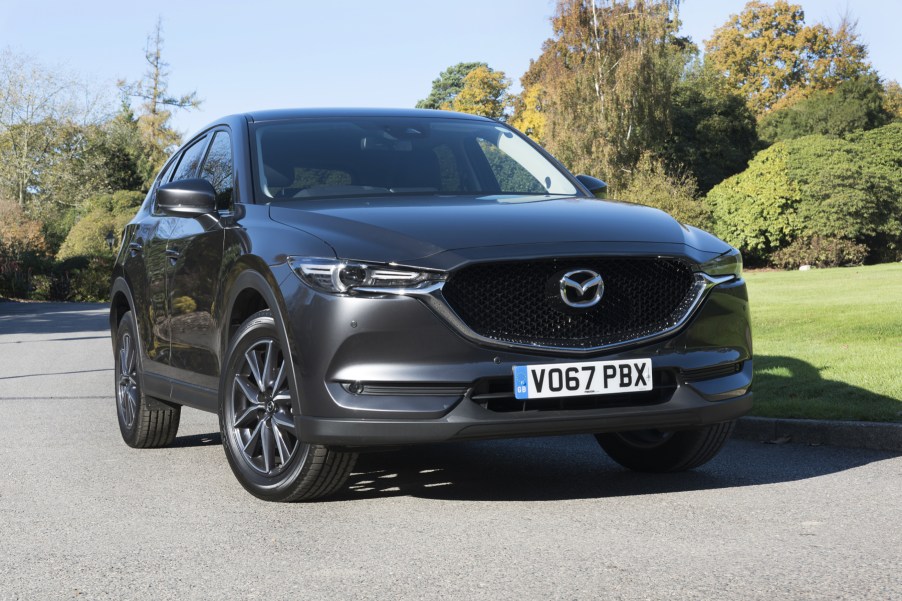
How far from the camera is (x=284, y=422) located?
17.4 ft

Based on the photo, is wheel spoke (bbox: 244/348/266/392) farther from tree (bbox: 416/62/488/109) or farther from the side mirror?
tree (bbox: 416/62/488/109)

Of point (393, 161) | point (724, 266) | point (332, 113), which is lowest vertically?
point (724, 266)

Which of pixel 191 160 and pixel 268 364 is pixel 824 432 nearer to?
pixel 268 364

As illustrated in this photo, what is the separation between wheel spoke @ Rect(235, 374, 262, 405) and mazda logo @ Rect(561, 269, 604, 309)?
154 cm

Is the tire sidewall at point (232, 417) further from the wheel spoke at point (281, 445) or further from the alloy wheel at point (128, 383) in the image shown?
the alloy wheel at point (128, 383)

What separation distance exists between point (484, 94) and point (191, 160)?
84.1 metres

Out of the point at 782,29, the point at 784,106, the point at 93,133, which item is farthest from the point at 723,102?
the point at 93,133

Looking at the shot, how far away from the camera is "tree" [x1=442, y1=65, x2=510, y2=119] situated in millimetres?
89750

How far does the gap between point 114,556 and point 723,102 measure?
185 feet

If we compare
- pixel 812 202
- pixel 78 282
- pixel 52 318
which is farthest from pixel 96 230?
pixel 812 202

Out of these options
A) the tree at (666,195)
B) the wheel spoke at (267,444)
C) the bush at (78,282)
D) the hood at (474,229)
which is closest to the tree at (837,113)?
the tree at (666,195)

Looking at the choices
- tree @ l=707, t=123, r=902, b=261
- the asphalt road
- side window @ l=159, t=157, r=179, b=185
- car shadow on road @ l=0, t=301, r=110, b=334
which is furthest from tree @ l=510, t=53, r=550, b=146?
the asphalt road

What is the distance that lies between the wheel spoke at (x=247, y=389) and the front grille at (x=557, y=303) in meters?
1.22

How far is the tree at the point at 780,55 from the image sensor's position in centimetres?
7044
